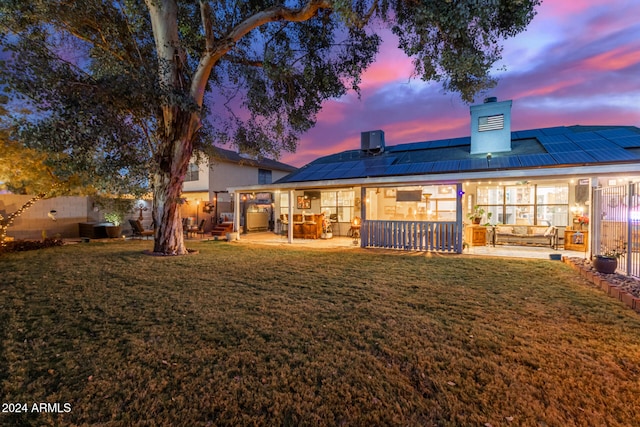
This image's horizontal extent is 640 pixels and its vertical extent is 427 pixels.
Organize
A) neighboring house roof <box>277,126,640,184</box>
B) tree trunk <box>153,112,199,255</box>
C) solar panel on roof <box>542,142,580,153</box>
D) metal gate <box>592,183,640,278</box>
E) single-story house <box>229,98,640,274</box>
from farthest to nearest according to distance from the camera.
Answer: solar panel on roof <box>542,142,580,153</box> < neighboring house roof <box>277,126,640,184</box> < single-story house <box>229,98,640,274</box> < tree trunk <box>153,112,199,255</box> < metal gate <box>592,183,640,278</box>

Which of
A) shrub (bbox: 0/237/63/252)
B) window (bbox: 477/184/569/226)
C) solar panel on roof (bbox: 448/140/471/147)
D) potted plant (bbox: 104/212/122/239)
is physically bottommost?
shrub (bbox: 0/237/63/252)

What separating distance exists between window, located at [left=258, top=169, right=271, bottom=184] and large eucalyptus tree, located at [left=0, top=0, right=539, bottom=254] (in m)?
11.6

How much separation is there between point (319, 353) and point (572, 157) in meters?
11.5

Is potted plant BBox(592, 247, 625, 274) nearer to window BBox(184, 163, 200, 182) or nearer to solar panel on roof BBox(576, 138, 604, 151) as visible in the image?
solar panel on roof BBox(576, 138, 604, 151)

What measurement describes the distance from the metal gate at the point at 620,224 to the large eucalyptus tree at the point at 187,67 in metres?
3.95

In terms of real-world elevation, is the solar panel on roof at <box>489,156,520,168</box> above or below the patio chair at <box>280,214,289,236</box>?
above

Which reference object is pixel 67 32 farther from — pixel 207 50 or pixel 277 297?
pixel 277 297

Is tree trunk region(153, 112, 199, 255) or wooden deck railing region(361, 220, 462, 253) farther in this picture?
wooden deck railing region(361, 220, 462, 253)

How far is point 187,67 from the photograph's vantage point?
9406mm

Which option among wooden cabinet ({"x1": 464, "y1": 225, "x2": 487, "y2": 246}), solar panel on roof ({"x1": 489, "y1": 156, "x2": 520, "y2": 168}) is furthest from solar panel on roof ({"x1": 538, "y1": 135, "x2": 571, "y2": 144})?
wooden cabinet ({"x1": 464, "y1": 225, "x2": 487, "y2": 246})

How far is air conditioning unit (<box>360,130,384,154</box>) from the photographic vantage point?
1529 centimetres

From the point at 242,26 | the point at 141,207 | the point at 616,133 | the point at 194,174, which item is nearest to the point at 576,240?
the point at 616,133

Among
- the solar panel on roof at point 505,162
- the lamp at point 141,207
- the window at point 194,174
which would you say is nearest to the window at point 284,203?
the window at point 194,174

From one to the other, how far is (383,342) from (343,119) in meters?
11.1
